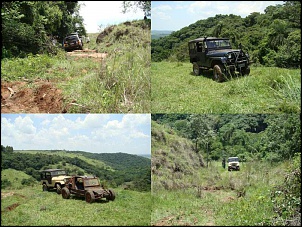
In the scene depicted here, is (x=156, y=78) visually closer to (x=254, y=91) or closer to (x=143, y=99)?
(x=143, y=99)

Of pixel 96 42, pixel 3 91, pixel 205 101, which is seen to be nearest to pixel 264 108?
pixel 205 101

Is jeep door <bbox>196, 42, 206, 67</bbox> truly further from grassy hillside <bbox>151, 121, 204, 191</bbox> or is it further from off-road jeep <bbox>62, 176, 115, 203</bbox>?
off-road jeep <bbox>62, 176, 115, 203</bbox>

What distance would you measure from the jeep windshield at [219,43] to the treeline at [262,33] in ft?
0.33

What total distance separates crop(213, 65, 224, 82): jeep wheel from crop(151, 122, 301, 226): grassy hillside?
1.21m

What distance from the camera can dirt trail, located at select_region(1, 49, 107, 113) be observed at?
572 centimetres

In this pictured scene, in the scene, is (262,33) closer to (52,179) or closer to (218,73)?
(218,73)

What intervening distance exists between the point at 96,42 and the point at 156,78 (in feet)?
3.93

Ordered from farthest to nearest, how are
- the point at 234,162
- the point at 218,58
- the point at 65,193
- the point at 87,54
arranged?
1. the point at 218,58
2. the point at 87,54
3. the point at 234,162
4. the point at 65,193

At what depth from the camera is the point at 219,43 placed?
7.27 metres

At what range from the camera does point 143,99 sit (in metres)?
6.09

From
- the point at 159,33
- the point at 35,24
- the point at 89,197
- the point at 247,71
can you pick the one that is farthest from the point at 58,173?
the point at 247,71

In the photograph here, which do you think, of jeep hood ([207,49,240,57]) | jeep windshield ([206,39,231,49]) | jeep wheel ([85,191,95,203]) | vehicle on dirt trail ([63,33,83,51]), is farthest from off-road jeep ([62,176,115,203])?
jeep windshield ([206,39,231,49])

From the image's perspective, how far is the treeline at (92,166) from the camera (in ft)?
19.6

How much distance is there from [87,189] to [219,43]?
3506 mm
